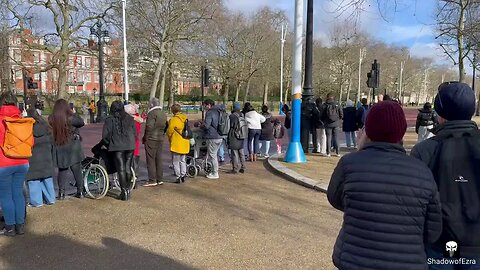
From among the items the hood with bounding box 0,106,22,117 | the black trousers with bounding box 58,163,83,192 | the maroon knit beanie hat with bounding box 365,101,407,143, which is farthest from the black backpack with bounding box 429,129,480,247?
the black trousers with bounding box 58,163,83,192

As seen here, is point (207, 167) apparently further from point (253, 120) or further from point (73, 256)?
point (73, 256)

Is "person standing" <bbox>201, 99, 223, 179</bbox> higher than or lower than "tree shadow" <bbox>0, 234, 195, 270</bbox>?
higher

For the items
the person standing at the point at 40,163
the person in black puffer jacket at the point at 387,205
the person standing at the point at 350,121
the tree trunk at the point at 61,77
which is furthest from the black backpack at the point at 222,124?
the tree trunk at the point at 61,77

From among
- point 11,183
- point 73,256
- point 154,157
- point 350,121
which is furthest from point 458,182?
point 350,121

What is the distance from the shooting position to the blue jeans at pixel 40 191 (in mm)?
6375

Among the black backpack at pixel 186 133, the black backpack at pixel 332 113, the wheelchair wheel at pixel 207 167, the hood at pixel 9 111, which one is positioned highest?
the hood at pixel 9 111

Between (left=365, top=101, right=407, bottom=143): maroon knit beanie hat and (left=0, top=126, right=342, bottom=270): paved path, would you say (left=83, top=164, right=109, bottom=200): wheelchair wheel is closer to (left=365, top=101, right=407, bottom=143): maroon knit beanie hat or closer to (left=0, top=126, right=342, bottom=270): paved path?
(left=0, top=126, right=342, bottom=270): paved path

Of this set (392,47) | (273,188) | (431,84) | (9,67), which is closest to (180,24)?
(9,67)

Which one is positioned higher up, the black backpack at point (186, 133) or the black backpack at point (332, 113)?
the black backpack at point (332, 113)

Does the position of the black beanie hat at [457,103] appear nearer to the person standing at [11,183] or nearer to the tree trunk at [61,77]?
the person standing at [11,183]

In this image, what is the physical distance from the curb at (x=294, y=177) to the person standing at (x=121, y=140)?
327cm

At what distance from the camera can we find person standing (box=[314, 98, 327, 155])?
38.0 feet

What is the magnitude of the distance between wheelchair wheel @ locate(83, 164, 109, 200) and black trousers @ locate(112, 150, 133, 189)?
1.05 feet

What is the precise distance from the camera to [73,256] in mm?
4461
